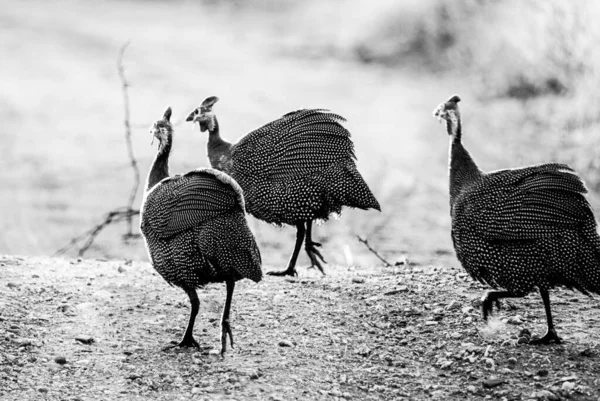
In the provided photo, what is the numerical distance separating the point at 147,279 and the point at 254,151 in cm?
117

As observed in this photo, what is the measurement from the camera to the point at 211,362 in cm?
471

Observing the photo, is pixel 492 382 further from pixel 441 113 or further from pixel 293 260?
pixel 293 260

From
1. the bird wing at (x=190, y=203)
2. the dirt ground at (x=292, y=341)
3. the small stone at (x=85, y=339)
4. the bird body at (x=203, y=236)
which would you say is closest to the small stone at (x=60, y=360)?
the dirt ground at (x=292, y=341)

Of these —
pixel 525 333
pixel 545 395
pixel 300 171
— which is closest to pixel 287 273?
pixel 300 171

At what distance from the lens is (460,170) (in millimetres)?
5352

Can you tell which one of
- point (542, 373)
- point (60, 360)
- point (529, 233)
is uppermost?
point (529, 233)

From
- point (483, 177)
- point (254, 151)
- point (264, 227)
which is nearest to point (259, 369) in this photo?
point (483, 177)

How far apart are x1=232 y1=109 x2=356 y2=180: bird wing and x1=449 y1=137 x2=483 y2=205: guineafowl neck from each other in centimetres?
103

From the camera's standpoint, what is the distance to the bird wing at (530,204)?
190 inches

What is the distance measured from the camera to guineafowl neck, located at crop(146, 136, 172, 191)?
17.7ft

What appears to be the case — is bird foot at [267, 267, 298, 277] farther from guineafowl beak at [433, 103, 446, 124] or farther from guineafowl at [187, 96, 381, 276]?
guineafowl beak at [433, 103, 446, 124]

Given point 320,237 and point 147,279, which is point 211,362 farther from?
point 320,237

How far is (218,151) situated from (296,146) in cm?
74

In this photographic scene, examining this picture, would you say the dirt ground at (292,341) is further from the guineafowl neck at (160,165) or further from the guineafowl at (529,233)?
the guineafowl neck at (160,165)
